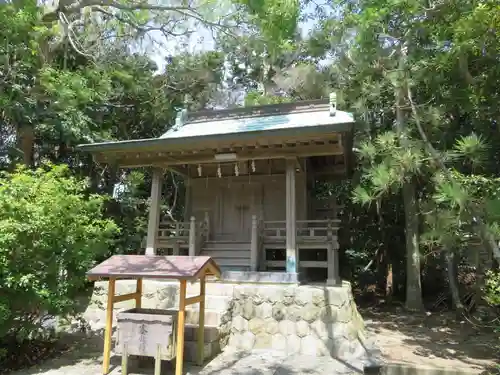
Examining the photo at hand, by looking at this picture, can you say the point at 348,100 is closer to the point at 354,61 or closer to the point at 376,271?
the point at 354,61

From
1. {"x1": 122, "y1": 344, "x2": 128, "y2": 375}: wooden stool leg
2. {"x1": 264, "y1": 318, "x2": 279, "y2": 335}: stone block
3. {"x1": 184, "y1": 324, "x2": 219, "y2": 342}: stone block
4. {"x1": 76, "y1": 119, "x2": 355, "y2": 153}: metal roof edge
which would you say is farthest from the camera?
{"x1": 76, "y1": 119, "x2": 355, "y2": 153}: metal roof edge

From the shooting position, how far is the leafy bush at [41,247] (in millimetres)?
5801

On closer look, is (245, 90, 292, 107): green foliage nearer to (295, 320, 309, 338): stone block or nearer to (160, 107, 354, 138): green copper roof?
(160, 107, 354, 138): green copper roof

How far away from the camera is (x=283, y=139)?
27.8ft

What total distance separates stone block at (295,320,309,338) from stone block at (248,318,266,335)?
61 centimetres

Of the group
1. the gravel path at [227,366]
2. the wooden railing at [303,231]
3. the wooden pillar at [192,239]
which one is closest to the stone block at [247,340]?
the gravel path at [227,366]

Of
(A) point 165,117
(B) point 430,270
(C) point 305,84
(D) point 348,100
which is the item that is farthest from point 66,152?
(B) point 430,270

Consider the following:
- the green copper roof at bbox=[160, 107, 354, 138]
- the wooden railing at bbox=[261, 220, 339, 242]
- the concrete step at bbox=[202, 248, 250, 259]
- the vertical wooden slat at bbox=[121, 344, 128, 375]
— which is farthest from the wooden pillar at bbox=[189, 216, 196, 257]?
the vertical wooden slat at bbox=[121, 344, 128, 375]

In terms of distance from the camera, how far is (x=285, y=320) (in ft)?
23.7

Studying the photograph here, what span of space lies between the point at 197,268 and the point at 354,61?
29.3 feet

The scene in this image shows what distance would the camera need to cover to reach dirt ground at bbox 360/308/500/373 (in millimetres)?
6652

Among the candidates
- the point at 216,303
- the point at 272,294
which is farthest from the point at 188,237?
the point at 272,294

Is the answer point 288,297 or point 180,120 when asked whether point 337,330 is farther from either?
point 180,120

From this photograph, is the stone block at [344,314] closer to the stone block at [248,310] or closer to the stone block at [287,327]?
the stone block at [287,327]
